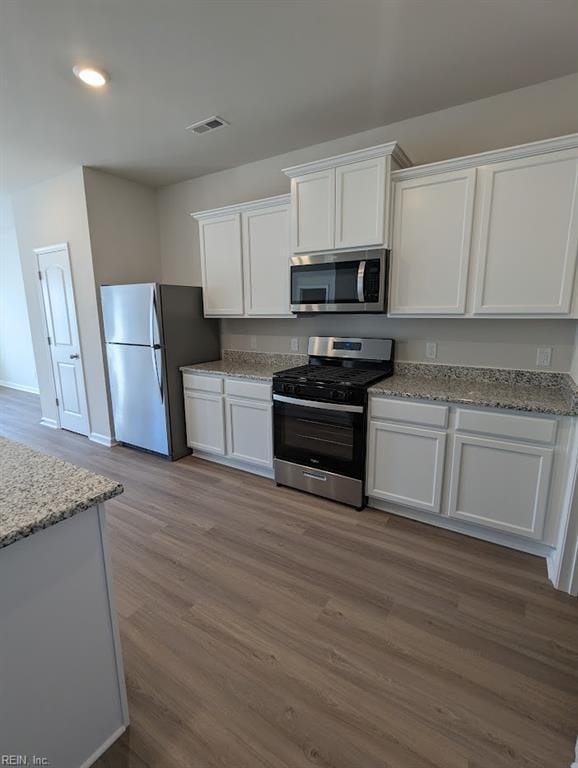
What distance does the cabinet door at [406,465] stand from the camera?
93.4 inches

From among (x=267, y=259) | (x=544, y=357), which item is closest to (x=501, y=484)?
(x=544, y=357)

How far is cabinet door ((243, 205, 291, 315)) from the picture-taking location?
3033 millimetres

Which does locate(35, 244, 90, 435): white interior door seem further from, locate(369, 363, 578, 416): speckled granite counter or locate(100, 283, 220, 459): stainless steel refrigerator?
locate(369, 363, 578, 416): speckled granite counter

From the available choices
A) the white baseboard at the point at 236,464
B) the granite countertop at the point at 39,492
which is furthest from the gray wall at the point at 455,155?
the granite countertop at the point at 39,492

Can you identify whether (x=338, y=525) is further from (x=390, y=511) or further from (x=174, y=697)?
(x=174, y=697)

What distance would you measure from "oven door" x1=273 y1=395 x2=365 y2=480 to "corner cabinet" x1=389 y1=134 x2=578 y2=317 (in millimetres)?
857

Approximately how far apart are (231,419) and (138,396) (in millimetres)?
1066

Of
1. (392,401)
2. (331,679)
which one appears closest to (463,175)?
(392,401)

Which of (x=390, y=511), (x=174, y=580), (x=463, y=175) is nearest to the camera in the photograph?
(x=174, y=580)

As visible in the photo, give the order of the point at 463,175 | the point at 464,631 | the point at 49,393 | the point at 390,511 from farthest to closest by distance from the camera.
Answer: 1. the point at 49,393
2. the point at 390,511
3. the point at 463,175
4. the point at 464,631

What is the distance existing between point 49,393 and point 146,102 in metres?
3.66

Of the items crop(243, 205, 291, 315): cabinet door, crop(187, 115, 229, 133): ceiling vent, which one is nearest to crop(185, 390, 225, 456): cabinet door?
crop(243, 205, 291, 315): cabinet door

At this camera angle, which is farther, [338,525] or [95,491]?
[338,525]

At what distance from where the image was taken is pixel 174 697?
1.44 metres
